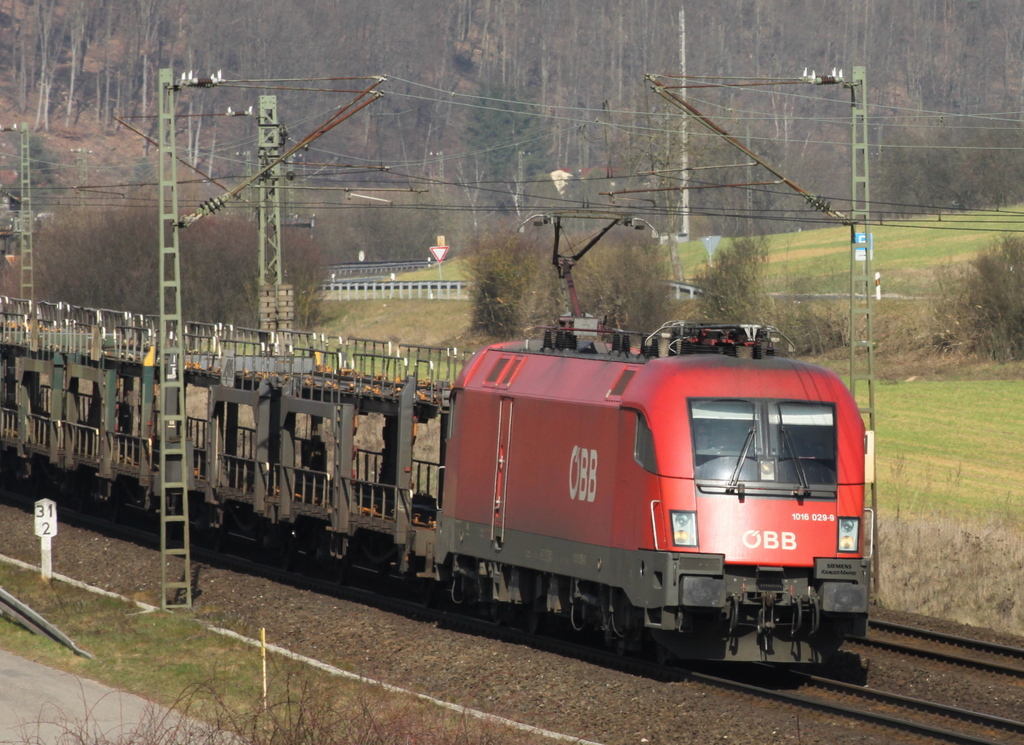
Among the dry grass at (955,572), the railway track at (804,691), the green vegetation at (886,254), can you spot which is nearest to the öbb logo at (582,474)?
the railway track at (804,691)

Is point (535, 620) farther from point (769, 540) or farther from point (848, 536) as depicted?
point (848, 536)

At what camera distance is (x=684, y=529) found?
14.5m

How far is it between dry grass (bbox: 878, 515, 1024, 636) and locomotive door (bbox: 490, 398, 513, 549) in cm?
731

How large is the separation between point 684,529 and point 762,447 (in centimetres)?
116

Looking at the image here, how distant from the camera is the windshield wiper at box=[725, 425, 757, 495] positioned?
1455cm

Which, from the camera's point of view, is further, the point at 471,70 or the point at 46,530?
the point at 471,70

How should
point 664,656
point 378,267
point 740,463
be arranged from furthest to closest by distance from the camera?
point 378,267
point 664,656
point 740,463

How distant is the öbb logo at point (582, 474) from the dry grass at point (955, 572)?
25.0 feet

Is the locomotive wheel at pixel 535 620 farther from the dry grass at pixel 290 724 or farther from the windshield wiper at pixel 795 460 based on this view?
the windshield wiper at pixel 795 460

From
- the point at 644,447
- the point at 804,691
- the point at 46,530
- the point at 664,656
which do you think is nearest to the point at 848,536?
the point at 804,691

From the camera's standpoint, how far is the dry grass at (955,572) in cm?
2142

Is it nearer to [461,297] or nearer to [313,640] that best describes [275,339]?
[313,640]

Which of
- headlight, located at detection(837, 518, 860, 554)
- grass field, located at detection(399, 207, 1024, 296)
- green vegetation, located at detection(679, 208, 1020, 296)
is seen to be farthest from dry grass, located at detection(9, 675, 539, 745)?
grass field, located at detection(399, 207, 1024, 296)

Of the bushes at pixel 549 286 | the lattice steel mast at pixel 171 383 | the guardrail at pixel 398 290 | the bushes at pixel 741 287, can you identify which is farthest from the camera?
the guardrail at pixel 398 290
